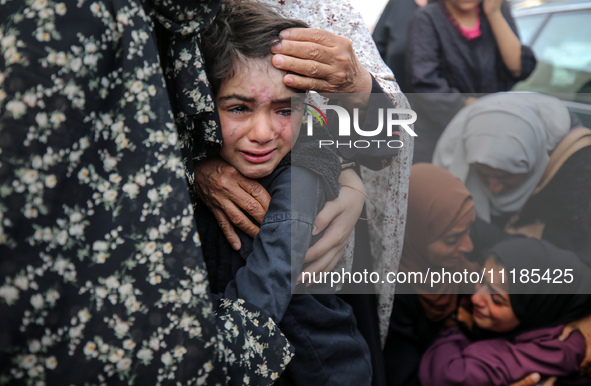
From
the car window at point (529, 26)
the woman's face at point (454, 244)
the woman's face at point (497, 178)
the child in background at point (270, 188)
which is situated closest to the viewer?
the child in background at point (270, 188)

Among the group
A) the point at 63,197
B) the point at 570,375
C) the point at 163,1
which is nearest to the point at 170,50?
the point at 163,1

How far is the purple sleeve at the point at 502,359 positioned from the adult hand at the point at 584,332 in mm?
23

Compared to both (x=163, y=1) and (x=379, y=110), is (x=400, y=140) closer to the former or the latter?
(x=379, y=110)

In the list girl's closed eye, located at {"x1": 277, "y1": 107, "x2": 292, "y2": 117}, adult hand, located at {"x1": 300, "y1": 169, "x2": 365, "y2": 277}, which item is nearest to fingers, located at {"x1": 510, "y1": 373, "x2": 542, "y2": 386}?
adult hand, located at {"x1": 300, "y1": 169, "x2": 365, "y2": 277}

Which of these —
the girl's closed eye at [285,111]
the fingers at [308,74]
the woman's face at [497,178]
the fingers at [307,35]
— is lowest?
the woman's face at [497,178]

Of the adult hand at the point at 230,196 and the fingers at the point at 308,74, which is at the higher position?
the fingers at the point at 308,74

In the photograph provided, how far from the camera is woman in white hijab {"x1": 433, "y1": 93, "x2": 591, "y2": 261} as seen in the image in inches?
101

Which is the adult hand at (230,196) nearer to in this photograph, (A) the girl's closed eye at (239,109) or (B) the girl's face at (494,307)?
(A) the girl's closed eye at (239,109)

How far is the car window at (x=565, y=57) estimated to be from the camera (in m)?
3.26

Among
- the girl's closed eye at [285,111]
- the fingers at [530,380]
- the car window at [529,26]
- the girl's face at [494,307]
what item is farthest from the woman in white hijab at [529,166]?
the girl's closed eye at [285,111]

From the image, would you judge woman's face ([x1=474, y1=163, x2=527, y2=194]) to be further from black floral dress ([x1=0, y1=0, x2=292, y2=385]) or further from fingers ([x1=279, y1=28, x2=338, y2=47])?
black floral dress ([x1=0, y1=0, x2=292, y2=385])

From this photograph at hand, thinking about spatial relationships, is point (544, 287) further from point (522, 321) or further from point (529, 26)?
point (529, 26)

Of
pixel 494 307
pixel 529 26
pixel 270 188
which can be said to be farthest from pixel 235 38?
pixel 529 26

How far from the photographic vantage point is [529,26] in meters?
3.92
